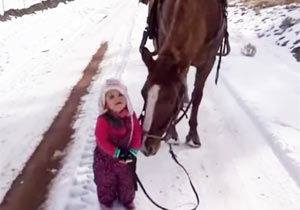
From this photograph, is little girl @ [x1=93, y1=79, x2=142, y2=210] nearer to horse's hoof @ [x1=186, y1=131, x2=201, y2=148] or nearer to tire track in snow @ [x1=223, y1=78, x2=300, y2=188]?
horse's hoof @ [x1=186, y1=131, x2=201, y2=148]

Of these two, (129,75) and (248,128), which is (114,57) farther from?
(248,128)

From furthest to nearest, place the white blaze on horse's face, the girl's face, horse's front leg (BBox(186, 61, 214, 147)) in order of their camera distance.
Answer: horse's front leg (BBox(186, 61, 214, 147)) < the girl's face < the white blaze on horse's face

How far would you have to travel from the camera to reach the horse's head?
308 cm

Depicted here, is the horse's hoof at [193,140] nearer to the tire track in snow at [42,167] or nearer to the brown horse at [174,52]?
the brown horse at [174,52]

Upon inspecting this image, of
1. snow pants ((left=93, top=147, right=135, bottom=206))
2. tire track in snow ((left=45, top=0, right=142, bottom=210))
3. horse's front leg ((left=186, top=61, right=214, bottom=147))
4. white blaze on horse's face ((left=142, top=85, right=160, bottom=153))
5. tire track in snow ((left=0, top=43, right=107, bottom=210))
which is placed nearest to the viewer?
white blaze on horse's face ((left=142, top=85, right=160, bottom=153))

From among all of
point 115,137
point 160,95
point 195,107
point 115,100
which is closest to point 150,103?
point 160,95

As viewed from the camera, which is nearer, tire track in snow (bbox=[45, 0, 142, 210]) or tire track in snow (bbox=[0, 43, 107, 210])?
tire track in snow (bbox=[45, 0, 142, 210])

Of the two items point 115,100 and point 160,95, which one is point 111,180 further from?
point 160,95

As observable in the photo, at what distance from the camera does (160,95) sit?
307 centimetres

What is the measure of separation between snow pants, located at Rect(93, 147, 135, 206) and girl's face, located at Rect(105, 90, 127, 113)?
1.37 ft

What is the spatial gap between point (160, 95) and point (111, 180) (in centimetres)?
88

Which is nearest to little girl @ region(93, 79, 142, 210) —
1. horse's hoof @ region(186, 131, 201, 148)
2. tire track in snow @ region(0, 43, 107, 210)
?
tire track in snow @ region(0, 43, 107, 210)

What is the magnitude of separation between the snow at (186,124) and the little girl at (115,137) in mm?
359

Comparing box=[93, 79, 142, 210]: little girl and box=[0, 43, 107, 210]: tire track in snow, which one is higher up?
box=[93, 79, 142, 210]: little girl
